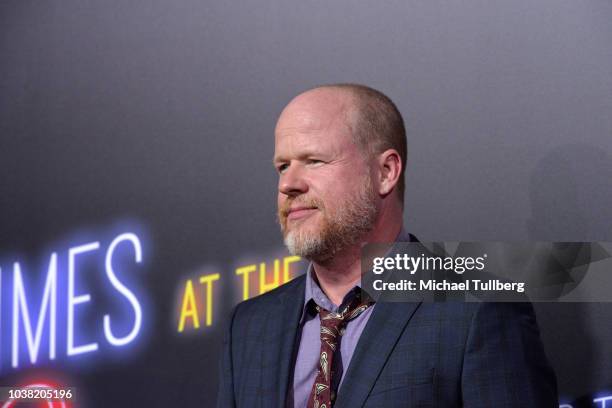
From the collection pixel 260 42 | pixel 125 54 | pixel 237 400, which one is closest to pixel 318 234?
pixel 237 400

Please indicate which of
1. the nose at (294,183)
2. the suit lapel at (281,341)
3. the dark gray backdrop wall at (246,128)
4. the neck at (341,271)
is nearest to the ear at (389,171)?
the neck at (341,271)

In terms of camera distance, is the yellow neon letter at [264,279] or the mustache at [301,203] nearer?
the mustache at [301,203]

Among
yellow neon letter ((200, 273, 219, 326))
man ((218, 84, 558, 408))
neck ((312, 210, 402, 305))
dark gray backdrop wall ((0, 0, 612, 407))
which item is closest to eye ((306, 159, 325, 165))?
man ((218, 84, 558, 408))

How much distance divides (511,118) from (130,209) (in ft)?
4.83

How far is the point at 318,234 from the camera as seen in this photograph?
2055 mm

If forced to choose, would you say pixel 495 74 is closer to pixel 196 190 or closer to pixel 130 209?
pixel 196 190

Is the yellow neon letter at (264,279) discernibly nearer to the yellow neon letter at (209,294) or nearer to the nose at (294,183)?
the yellow neon letter at (209,294)

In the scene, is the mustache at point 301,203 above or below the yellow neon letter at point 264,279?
below

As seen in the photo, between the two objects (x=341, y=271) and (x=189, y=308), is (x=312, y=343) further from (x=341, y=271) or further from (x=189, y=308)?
(x=189, y=308)

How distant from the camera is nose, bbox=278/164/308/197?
6.77 ft

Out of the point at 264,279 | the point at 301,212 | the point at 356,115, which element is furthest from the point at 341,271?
the point at 264,279

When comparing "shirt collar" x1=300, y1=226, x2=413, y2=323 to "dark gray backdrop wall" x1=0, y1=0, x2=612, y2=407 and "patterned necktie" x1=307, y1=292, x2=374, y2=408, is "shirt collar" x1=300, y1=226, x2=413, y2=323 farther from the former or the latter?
"dark gray backdrop wall" x1=0, y1=0, x2=612, y2=407

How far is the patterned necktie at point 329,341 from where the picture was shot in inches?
75.4

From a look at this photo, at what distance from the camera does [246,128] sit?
3.15 metres
